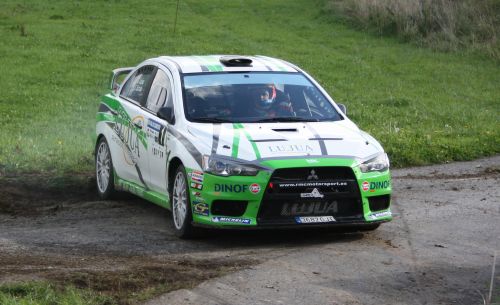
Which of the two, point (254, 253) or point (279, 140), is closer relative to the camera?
point (254, 253)

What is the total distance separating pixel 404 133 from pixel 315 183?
7.14m

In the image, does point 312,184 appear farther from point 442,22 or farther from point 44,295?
point 442,22

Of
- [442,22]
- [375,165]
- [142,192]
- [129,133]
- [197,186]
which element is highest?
[375,165]

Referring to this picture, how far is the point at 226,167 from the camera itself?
9.85 metres

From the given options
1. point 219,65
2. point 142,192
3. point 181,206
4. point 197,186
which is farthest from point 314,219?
point 219,65

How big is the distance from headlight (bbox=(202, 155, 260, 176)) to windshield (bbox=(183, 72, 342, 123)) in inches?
37.1

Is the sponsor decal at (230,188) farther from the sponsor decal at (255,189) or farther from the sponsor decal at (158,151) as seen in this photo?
the sponsor decal at (158,151)

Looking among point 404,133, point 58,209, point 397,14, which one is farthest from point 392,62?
point 58,209

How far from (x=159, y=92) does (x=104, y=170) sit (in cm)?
149

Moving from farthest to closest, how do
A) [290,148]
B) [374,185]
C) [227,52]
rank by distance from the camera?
[227,52]
[374,185]
[290,148]

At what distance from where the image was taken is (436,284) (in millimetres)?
8422

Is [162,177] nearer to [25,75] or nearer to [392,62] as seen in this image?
[25,75]

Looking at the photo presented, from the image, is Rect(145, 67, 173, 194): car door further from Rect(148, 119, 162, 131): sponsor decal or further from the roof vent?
the roof vent

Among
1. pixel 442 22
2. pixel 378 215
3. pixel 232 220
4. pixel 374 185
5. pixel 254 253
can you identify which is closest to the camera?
pixel 254 253
